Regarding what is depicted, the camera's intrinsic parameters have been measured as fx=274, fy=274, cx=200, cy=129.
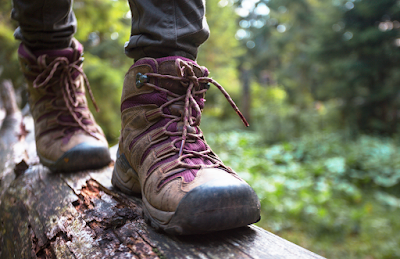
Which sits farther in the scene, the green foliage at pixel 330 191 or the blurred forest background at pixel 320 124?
the blurred forest background at pixel 320 124

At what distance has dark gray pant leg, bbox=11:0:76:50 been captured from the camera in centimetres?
149

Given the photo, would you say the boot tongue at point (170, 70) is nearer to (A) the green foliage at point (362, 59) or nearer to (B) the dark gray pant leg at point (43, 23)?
(B) the dark gray pant leg at point (43, 23)

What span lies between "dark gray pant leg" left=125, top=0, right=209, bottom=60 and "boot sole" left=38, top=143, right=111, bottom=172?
0.63 meters

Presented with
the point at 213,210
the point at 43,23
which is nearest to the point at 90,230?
the point at 213,210

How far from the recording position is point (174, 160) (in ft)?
3.12

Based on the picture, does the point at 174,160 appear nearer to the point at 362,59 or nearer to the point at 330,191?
the point at 330,191

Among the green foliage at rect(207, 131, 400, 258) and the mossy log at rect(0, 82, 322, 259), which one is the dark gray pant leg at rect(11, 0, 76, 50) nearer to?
the mossy log at rect(0, 82, 322, 259)

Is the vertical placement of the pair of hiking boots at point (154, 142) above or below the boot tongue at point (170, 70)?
below

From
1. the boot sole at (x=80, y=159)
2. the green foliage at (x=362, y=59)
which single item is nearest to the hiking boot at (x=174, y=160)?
the boot sole at (x=80, y=159)

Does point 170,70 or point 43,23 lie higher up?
point 170,70

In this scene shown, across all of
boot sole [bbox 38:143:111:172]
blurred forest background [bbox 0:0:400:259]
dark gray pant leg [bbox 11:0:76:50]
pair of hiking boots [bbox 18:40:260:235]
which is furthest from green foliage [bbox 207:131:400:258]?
dark gray pant leg [bbox 11:0:76:50]

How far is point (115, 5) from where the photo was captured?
423 centimetres

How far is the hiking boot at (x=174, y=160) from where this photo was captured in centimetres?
80

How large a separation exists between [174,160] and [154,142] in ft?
0.45
